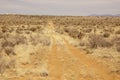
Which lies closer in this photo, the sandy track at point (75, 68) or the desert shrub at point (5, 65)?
the sandy track at point (75, 68)

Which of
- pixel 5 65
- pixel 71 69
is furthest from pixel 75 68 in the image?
pixel 5 65

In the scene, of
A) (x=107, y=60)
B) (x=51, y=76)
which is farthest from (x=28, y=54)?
(x=51, y=76)

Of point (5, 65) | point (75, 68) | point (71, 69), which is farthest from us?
point (5, 65)

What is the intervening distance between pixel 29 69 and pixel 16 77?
1.41m

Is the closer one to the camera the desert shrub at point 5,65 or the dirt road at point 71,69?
the dirt road at point 71,69

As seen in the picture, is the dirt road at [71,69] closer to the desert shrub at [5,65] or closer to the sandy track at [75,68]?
the sandy track at [75,68]

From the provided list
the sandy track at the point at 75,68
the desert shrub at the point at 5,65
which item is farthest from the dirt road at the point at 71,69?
the desert shrub at the point at 5,65

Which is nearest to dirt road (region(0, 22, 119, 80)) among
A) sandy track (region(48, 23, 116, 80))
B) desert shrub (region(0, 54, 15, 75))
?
sandy track (region(48, 23, 116, 80))

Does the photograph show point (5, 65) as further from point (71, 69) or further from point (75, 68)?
point (75, 68)

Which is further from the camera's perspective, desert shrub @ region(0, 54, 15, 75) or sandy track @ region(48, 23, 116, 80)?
desert shrub @ region(0, 54, 15, 75)

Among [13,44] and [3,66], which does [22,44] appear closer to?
[13,44]

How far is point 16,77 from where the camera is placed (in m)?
12.3

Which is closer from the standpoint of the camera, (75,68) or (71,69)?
(71,69)

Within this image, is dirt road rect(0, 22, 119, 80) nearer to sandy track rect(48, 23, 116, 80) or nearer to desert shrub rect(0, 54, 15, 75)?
sandy track rect(48, 23, 116, 80)
